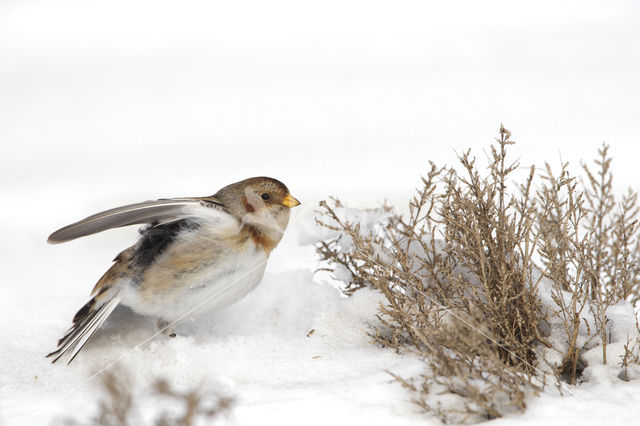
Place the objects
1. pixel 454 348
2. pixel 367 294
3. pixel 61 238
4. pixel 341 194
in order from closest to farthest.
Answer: pixel 454 348 < pixel 61 238 < pixel 367 294 < pixel 341 194

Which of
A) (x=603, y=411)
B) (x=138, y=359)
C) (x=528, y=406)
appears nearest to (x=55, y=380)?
(x=138, y=359)

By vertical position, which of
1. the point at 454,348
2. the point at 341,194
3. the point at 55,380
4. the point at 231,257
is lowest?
the point at 55,380

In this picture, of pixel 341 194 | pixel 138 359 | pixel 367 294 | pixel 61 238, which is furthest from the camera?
pixel 341 194

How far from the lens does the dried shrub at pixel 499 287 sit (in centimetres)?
228

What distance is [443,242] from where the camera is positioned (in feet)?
9.91

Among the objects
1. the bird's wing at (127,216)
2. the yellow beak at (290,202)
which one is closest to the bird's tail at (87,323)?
the bird's wing at (127,216)

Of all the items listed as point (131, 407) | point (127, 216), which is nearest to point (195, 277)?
point (127, 216)

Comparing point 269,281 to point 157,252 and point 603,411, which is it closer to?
point 157,252

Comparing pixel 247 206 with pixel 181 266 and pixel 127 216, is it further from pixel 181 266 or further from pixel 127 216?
pixel 127 216

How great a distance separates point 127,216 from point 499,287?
4.51ft

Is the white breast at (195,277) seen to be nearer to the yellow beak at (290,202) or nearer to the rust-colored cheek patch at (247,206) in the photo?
the rust-colored cheek patch at (247,206)

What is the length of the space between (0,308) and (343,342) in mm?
1785

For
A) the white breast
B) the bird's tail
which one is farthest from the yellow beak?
the bird's tail

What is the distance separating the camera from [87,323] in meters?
2.95
